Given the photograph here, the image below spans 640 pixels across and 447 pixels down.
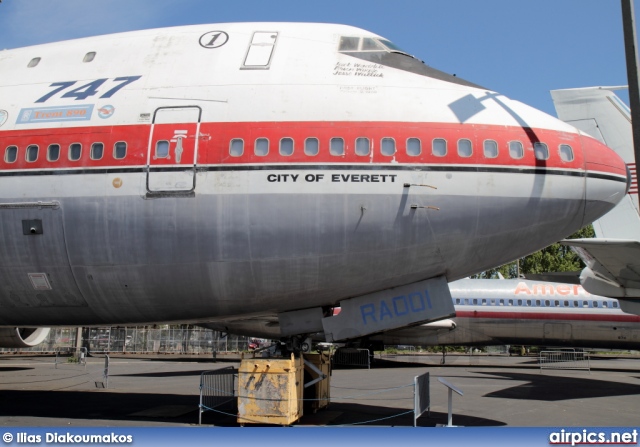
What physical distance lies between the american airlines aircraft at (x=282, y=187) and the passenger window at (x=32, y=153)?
24mm

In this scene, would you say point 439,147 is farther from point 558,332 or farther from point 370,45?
point 558,332

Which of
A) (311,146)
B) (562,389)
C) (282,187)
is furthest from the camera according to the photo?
(562,389)

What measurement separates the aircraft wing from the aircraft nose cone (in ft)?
10.6

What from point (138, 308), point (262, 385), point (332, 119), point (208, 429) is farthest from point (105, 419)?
point (332, 119)

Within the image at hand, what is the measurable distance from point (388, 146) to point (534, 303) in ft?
72.1

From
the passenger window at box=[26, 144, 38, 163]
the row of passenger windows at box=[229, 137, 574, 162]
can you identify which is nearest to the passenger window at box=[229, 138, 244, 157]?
the row of passenger windows at box=[229, 137, 574, 162]

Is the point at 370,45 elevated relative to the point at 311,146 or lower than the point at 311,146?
elevated

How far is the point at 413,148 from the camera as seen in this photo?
9.57 m

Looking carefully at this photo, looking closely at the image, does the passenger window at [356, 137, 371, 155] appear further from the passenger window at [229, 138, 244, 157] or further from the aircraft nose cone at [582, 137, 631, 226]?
the aircraft nose cone at [582, 137, 631, 226]

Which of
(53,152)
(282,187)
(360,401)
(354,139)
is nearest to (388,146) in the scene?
(354,139)

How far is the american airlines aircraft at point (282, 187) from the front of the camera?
31.2 feet

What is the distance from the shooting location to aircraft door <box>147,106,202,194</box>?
974cm

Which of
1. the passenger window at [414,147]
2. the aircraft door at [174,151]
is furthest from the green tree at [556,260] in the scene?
the aircraft door at [174,151]

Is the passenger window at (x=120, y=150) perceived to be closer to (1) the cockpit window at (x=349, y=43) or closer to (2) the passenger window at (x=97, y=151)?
(2) the passenger window at (x=97, y=151)
